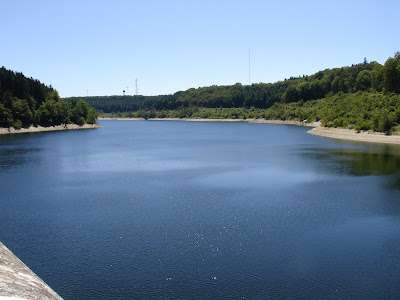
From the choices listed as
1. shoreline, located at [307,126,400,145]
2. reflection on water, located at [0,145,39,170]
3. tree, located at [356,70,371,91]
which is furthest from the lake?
tree, located at [356,70,371,91]

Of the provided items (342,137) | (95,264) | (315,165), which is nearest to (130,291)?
(95,264)

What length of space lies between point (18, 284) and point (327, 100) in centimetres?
11884

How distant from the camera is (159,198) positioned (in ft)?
78.1

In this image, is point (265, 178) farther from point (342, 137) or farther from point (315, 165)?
point (342, 137)

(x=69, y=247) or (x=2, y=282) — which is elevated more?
(x=2, y=282)

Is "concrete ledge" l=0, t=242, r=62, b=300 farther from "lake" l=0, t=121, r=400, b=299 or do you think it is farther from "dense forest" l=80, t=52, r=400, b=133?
"dense forest" l=80, t=52, r=400, b=133

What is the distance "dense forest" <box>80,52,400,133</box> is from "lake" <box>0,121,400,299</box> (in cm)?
3862

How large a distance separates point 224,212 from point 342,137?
5515cm

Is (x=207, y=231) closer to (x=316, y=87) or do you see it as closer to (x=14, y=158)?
(x=14, y=158)

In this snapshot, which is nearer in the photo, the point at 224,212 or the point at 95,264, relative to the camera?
the point at 95,264

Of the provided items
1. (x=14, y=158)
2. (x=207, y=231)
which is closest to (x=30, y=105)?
(x=14, y=158)

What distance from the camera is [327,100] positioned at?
392ft

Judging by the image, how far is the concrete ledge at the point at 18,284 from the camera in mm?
9211

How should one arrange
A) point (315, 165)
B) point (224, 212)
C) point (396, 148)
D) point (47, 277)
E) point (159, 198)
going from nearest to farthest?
point (47, 277) < point (224, 212) < point (159, 198) < point (315, 165) < point (396, 148)
